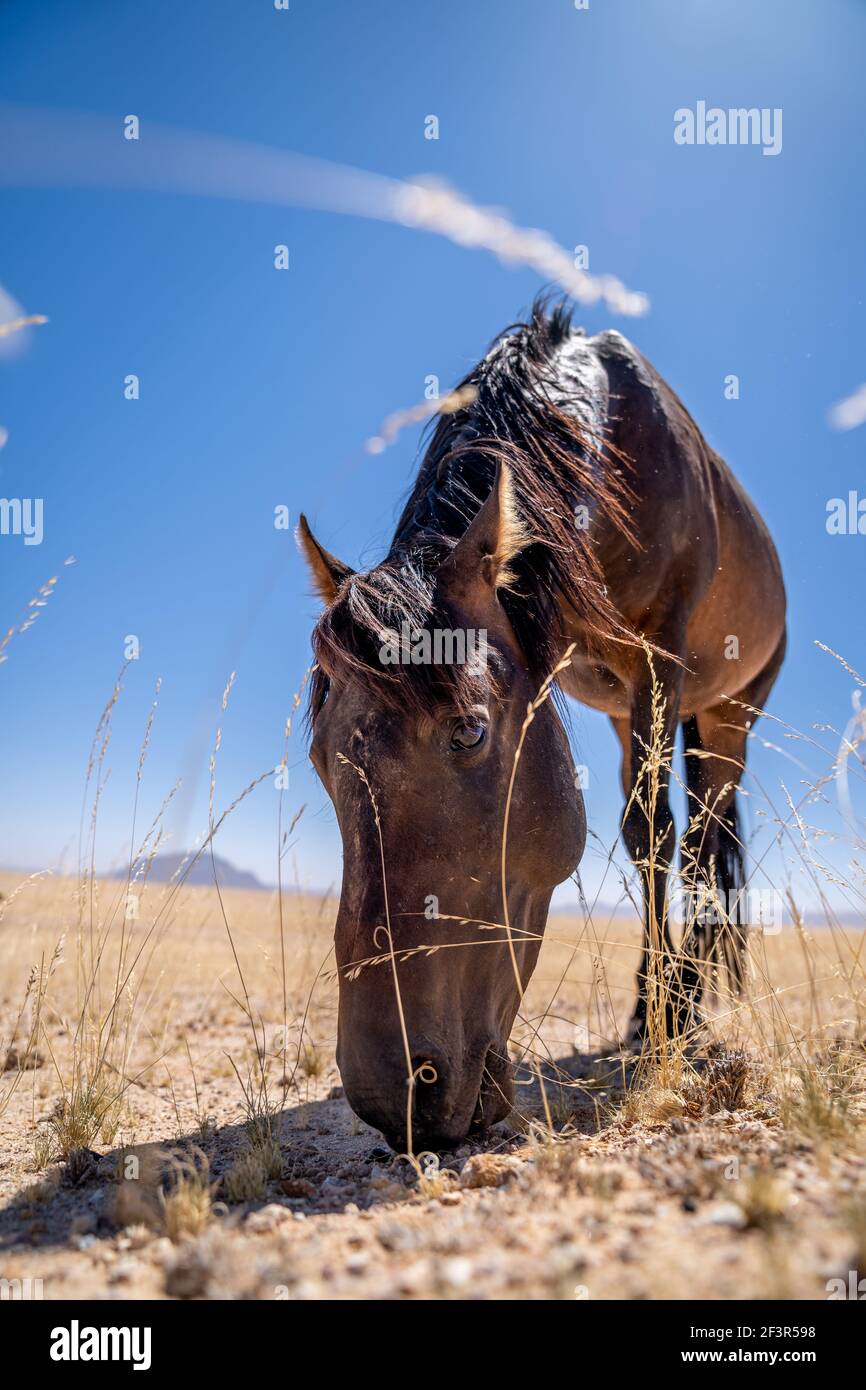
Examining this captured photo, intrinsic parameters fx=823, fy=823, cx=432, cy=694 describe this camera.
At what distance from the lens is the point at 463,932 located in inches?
90.7

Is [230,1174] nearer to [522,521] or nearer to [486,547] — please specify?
[486,547]

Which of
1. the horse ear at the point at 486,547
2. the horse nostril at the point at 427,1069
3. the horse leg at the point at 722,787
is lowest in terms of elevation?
the horse nostril at the point at 427,1069

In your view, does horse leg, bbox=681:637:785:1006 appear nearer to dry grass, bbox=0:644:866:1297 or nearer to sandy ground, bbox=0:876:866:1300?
dry grass, bbox=0:644:866:1297

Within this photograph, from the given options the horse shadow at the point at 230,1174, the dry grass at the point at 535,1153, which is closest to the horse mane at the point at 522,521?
the dry grass at the point at 535,1153

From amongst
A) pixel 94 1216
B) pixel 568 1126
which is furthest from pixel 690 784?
pixel 94 1216

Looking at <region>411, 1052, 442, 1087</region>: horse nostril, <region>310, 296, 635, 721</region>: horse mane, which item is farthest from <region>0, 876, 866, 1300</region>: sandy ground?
<region>310, 296, 635, 721</region>: horse mane

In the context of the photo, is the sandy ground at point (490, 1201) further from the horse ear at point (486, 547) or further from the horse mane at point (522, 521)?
the horse ear at point (486, 547)

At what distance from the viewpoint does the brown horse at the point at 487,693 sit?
2148mm

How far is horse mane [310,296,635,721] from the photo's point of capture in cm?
242

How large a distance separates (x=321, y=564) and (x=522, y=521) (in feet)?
2.57

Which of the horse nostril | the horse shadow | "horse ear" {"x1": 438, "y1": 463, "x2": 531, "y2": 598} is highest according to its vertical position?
"horse ear" {"x1": 438, "y1": 463, "x2": 531, "y2": 598}
